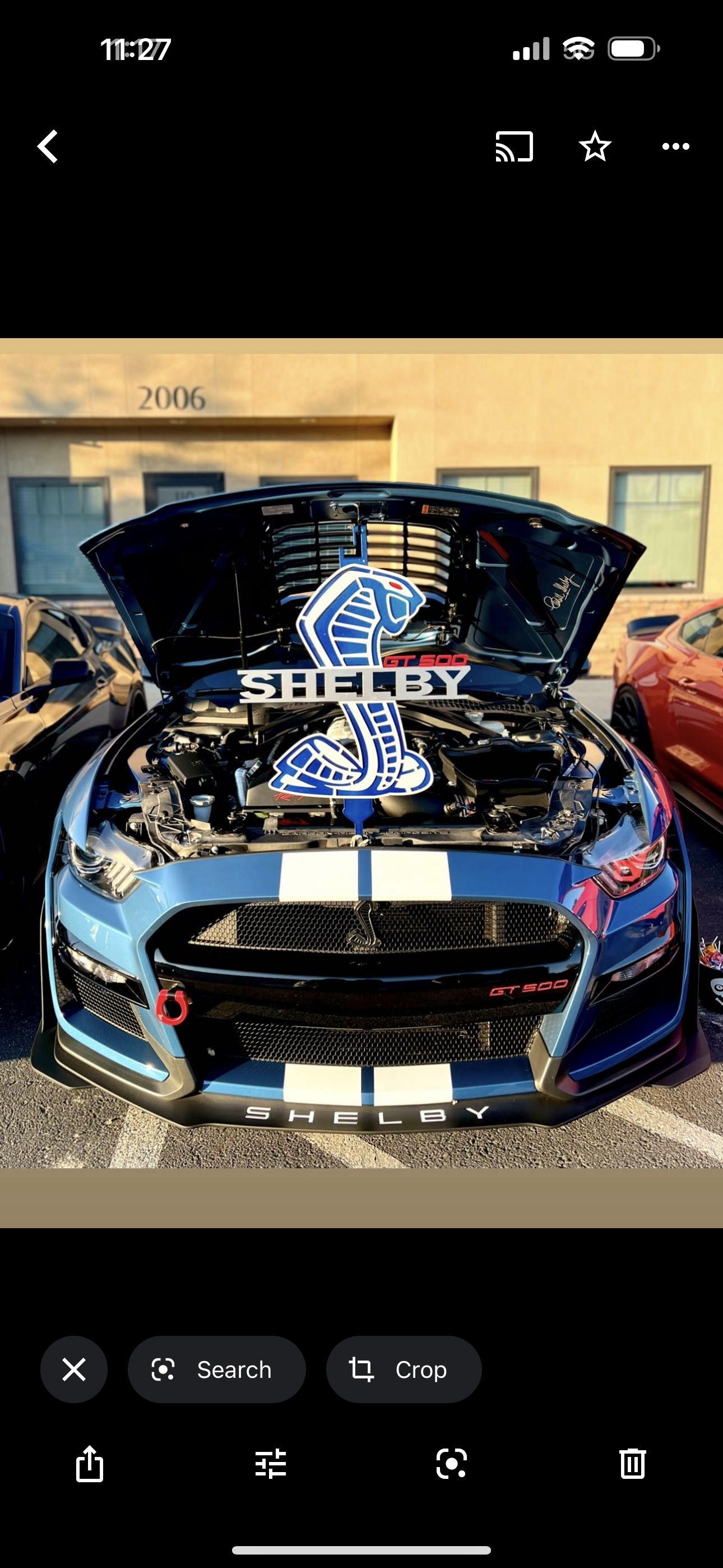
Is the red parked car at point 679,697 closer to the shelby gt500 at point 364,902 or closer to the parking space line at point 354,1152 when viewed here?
the shelby gt500 at point 364,902

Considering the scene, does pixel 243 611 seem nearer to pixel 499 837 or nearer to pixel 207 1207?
pixel 499 837

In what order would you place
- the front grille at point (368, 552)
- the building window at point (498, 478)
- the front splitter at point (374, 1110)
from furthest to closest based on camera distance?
the building window at point (498, 478)
the front grille at point (368, 552)
the front splitter at point (374, 1110)

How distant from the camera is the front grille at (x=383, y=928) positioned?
201cm

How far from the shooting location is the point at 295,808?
2.42 m

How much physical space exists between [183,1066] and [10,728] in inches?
77.9

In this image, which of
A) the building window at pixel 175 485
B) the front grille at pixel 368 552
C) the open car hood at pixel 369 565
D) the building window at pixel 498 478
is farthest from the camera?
the building window at pixel 175 485

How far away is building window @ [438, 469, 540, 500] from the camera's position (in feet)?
31.9

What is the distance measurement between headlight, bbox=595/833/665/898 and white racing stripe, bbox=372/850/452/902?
14.4 inches

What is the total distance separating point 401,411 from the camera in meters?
9.56

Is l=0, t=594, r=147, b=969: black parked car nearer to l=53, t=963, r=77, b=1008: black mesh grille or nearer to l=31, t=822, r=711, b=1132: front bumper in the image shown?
l=53, t=963, r=77, b=1008: black mesh grille
